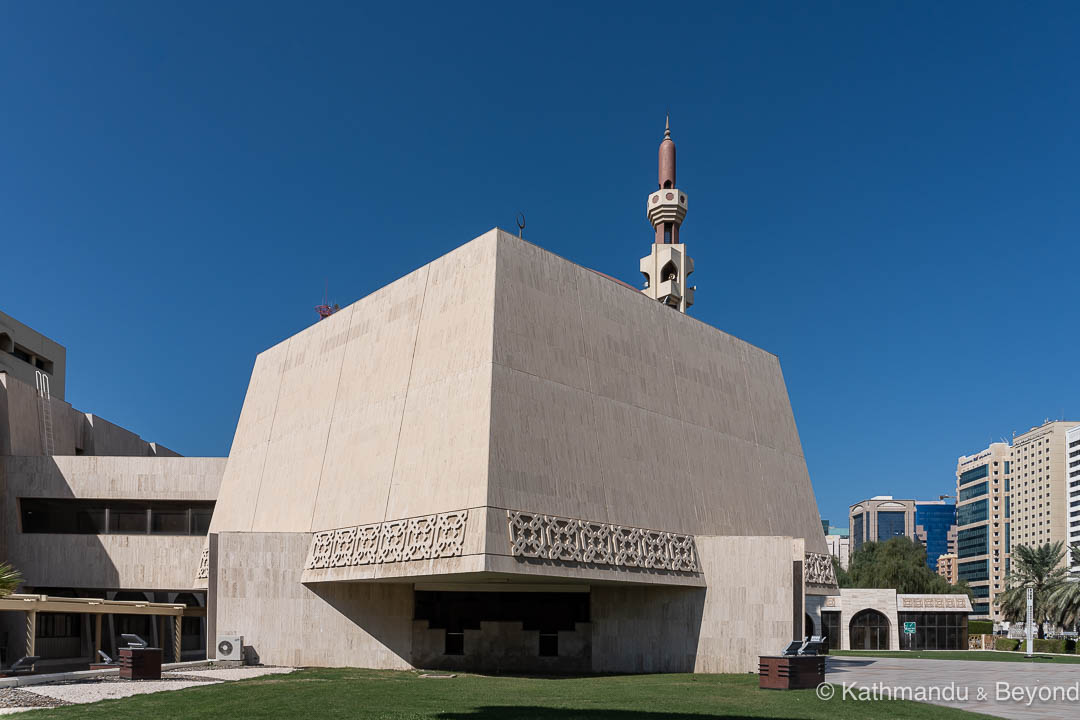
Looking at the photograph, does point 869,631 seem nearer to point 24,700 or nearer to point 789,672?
point 789,672

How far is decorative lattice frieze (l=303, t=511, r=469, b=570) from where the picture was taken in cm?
2381

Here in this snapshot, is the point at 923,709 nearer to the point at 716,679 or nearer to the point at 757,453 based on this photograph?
the point at 716,679

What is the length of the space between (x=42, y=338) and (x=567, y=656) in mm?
34128

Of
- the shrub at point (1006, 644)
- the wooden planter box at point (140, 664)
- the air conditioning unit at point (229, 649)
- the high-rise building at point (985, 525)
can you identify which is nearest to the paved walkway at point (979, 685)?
the wooden planter box at point (140, 664)

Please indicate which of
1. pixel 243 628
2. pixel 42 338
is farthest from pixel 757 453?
pixel 42 338

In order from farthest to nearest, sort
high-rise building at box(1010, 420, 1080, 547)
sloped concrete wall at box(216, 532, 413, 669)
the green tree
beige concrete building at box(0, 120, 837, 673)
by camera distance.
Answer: high-rise building at box(1010, 420, 1080, 547) < the green tree < sloped concrete wall at box(216, 532, 413, 669) < beige concrete building at box(0, 120, 837, 673)

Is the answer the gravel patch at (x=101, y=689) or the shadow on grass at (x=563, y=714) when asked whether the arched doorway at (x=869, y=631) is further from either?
the shadow on grass at (x=563, y=714)

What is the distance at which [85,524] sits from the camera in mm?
37375

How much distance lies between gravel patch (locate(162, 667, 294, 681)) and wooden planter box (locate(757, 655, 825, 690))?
39.8 feet

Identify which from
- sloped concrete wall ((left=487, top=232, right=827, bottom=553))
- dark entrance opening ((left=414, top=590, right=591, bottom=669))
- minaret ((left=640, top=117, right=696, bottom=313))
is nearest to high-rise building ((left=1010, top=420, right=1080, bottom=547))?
minaret ((left=640, top=117, right=696, bottom=313))

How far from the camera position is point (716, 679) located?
78.8 ft

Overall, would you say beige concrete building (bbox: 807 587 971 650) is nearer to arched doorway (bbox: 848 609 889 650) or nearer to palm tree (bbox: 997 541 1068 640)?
arched doorway (bbox: 848 609 889 650)

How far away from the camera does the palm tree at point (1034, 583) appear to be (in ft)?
189

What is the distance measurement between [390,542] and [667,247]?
23.1m
